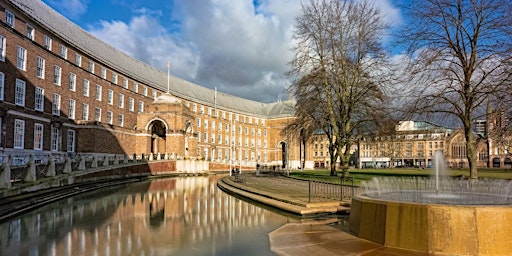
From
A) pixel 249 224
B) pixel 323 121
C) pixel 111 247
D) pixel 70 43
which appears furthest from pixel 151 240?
pixel 70 43

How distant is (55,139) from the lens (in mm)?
36656

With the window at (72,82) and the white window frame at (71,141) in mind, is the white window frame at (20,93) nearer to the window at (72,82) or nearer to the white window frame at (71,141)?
the white window frame at (71,141)

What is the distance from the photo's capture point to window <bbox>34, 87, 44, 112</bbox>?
1328 inches

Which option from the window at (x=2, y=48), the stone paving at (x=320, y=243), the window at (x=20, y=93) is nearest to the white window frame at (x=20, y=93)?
the window at (x=20, y=93)

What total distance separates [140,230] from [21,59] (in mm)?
27769

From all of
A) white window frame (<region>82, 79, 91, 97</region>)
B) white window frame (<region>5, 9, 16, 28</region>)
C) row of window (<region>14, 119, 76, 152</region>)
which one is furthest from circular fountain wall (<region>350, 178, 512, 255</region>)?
white window frame (<region>82, 79, 91, 97</region>)

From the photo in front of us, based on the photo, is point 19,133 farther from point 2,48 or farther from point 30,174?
point 30,174

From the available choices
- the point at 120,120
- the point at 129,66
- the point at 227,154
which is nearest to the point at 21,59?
the point at 120,120

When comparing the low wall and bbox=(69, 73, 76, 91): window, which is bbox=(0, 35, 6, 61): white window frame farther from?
the low wall

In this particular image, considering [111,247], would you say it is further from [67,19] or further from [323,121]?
[67,19]

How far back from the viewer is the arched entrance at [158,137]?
55244 millimetres

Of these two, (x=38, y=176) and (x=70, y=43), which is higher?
(x=70, y=43)

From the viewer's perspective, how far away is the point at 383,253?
306 inches

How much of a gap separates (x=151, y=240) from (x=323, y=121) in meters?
23.1
